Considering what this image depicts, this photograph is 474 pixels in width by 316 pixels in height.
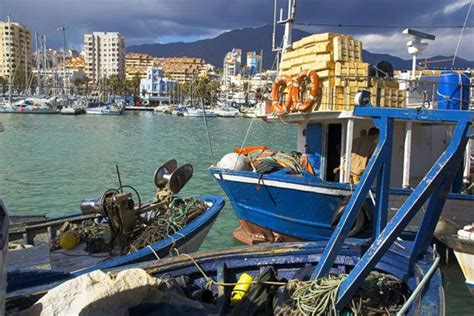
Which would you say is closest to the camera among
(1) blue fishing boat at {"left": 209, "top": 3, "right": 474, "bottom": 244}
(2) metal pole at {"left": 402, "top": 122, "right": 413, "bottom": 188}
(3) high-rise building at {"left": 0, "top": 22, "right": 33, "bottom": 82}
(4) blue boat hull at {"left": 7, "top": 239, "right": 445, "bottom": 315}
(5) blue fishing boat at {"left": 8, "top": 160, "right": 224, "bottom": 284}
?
(4) blue boat hull at {"left": 7, "top": 239, "right": 445, "bottom": 315}

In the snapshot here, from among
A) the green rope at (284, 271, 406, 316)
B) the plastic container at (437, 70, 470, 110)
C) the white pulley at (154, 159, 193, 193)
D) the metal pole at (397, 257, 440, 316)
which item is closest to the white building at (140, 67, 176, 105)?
the white pulley at (154, 159, 193, 193)

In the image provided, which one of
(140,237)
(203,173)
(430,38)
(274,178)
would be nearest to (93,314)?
(140,237)

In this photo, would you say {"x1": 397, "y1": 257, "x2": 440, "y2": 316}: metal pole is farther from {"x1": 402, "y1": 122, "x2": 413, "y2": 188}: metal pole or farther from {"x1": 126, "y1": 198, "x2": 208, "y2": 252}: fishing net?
{"x1": 402, "y1": 122, "x2": 413, "y2": 188}: metal pole

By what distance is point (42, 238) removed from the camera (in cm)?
885

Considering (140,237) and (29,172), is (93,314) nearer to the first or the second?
(140,237)

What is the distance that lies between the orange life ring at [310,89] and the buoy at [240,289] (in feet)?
18.0

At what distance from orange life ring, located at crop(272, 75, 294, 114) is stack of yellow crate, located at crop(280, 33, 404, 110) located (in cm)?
46

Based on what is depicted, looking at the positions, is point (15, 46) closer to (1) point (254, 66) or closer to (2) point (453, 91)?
(1) point (254, 66)

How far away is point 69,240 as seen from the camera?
25.9 feet

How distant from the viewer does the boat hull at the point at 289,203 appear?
8.98 m

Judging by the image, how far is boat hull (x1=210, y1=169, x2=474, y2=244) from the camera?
8.98 m

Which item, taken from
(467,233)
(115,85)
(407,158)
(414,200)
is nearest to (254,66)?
(407,158)

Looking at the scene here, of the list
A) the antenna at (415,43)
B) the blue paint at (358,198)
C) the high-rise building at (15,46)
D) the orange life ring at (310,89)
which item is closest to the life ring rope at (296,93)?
the orange life ring at (310,89)

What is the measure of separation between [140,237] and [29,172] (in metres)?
18.2
